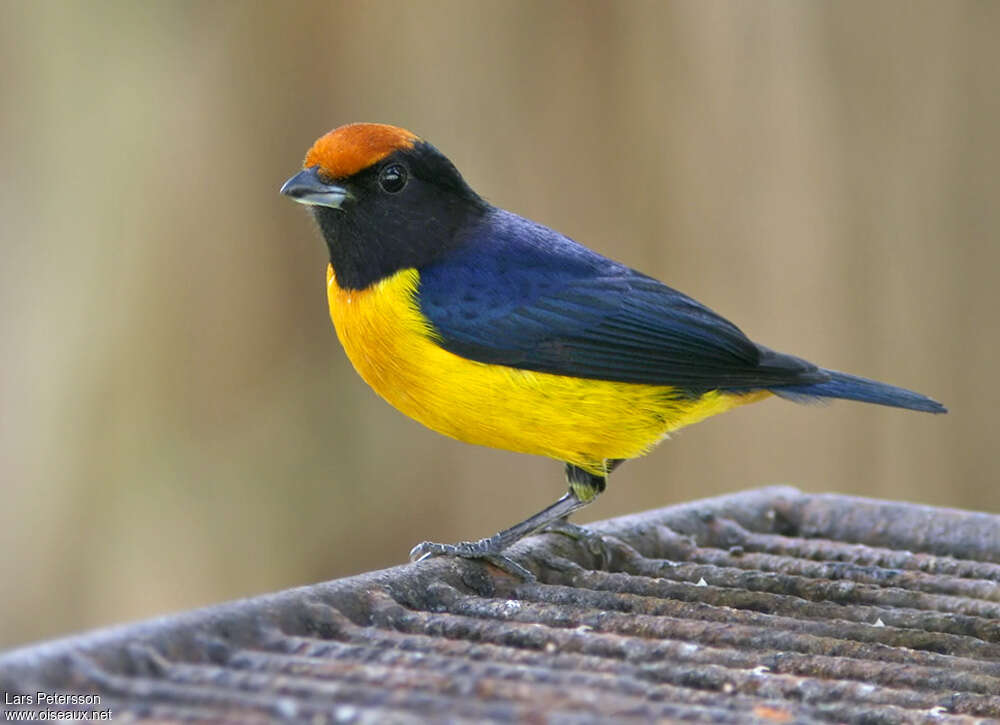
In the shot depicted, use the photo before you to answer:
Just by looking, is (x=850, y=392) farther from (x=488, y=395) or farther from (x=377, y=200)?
(x=377, y=200)

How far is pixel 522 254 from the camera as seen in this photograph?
4266 mm

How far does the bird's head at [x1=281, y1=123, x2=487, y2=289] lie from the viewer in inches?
161

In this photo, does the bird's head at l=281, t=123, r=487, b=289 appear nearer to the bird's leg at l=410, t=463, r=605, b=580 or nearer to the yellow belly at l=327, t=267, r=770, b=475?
the yellow belly at l=327, t=267, r=770, b=475

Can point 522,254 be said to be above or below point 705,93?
below

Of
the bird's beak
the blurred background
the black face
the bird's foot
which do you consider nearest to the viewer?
the bird's foot

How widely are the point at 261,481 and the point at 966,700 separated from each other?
4.66 metres

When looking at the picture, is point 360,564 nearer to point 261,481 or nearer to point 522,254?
point 261,481

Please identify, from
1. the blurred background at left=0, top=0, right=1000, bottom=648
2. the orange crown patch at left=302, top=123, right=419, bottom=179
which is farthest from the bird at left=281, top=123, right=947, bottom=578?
the blurred background at left=0, top=0, right=1000, bottom=648

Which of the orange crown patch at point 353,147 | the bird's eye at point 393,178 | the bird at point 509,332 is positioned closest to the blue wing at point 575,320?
the bird at point 509,332

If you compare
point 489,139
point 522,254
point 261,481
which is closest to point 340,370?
point 261,481

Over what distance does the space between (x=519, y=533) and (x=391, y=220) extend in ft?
3.34

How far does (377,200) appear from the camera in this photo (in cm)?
416

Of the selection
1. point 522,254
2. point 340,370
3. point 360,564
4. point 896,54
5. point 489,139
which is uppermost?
point 896,54

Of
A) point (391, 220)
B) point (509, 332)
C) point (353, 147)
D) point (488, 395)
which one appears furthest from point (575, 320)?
point (353, 147)
